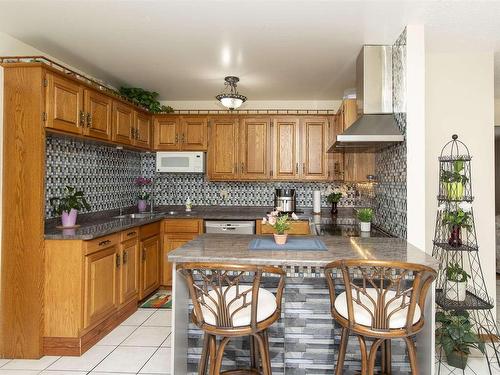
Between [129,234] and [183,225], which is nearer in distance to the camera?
[129,234]

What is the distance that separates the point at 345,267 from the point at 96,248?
82.6 inches

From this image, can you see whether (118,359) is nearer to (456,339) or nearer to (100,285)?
(100,285)

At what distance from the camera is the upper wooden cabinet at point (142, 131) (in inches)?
163

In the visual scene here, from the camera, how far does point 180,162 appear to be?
4582mm

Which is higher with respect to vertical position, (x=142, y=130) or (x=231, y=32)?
(x=231, y=32)

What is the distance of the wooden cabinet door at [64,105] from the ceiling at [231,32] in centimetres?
42

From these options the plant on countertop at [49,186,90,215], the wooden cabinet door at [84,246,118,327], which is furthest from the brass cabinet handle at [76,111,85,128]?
the wooden cabinet door at [84,246,118,327]

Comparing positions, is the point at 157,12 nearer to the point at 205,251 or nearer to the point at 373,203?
the point at 205,251

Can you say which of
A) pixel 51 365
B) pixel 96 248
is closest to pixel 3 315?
pixel 51 365

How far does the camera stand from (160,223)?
421 centimetres

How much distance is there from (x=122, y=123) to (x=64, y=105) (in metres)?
1.01

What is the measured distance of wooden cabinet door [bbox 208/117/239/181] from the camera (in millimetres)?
4621

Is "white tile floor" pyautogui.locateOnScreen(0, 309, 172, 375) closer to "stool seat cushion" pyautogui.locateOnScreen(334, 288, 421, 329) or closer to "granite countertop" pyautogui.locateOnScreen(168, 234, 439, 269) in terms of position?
"granite countertop" pyautogui.locateOnScreen(168, 234, 439, 269)

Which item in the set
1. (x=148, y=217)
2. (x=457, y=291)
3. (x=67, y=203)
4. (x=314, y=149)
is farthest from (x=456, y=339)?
(x=67, y=203)
